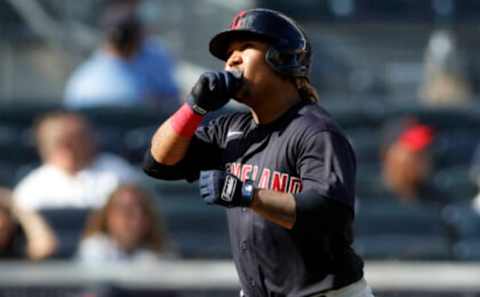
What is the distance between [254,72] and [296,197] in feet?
1.39

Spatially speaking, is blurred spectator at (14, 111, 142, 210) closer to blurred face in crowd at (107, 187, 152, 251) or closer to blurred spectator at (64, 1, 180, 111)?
blurred face in crowd at (107, 187, 152, 251)

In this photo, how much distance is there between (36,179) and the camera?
24.1ft

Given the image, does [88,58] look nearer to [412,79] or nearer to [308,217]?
[412,79]

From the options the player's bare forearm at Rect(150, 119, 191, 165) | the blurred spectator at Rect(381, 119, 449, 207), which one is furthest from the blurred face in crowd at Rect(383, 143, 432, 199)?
the player's bare forearm at Rect(150, 119, 191, 165)

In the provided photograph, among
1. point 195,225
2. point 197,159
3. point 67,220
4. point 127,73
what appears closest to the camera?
point 197,159

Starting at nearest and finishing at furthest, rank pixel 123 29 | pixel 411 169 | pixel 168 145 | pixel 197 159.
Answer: pixel 168 145
pixel 197 159
pixel 411 169
pixel 123 29

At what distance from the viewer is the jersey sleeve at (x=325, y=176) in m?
3.62

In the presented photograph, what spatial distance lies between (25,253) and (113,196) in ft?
2.11

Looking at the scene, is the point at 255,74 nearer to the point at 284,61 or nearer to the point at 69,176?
the point at 284,61

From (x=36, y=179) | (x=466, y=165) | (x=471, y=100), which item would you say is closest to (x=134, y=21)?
(x=36, y=179)

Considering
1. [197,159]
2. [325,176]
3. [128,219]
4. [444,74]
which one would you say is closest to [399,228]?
[128,219]

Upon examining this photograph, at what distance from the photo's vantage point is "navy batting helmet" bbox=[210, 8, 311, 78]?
3797 mm

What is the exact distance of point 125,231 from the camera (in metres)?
6.60

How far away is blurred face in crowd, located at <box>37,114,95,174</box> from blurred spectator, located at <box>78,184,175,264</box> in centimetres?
74
